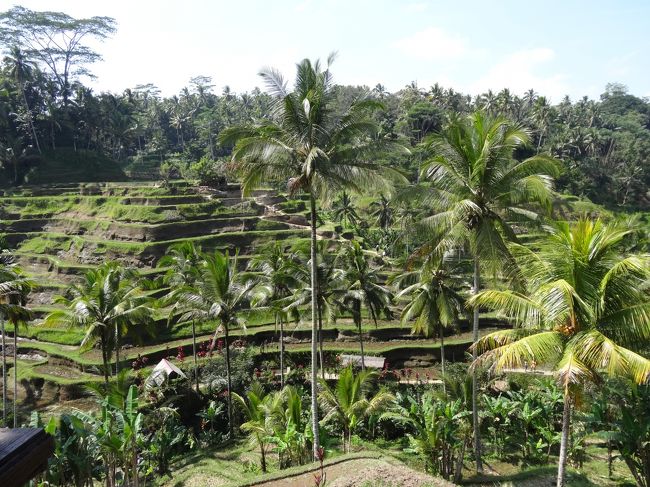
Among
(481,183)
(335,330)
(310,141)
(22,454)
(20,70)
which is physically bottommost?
(335,330)

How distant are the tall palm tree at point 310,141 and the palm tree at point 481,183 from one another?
6.42ft

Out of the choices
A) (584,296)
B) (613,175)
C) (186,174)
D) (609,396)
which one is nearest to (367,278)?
(609,396)

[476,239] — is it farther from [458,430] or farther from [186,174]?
[186,174]

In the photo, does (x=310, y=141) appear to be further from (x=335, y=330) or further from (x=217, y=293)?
(x=335, y=330)

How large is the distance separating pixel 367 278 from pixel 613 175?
220 ft

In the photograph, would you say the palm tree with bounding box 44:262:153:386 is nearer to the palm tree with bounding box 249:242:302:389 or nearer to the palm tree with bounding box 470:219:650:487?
the palm tree with bounding box 249:242:302:389

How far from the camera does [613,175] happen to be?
75938 mm

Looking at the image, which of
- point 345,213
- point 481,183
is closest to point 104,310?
point 481,183

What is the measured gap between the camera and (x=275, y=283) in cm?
2598

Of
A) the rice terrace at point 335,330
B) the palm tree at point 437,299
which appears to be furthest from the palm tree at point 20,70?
the palm tree at point 437,299

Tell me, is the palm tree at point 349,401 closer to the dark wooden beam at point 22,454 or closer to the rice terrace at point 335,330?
the rice terrace at point 335,330

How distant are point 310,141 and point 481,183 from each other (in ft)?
17.8

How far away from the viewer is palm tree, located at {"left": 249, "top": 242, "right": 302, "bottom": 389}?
22469mm

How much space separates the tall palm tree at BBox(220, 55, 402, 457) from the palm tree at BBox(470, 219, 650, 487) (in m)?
5.70
